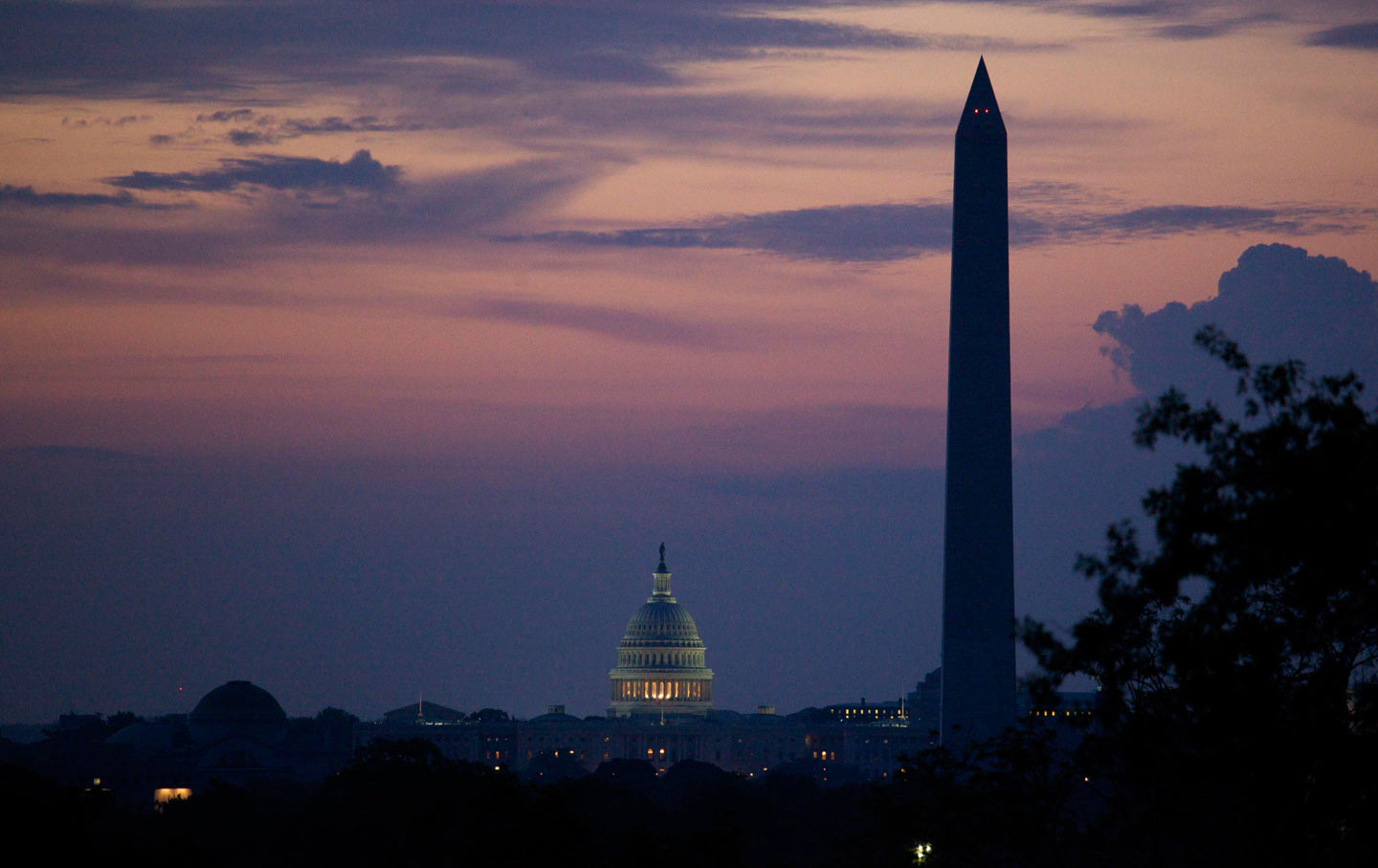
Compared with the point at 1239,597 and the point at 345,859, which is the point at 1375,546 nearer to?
the point at 1239,597

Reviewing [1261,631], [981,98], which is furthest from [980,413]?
[1261,631]

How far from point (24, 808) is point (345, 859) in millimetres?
15862

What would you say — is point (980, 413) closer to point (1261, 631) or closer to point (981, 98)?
point (981, 98)

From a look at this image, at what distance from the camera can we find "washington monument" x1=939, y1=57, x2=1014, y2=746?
96.9 metres

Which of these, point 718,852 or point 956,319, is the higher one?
point 956,319

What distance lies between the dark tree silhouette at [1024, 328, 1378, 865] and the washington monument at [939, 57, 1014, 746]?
53.8m

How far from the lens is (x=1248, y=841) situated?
41.4 metres

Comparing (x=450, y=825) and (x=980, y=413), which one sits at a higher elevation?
(x=980, y=413)

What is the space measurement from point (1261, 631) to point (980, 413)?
57.7 meters

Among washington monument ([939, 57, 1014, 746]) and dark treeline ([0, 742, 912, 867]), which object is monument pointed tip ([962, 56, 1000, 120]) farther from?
dark treeline ([0, 742, 912, 867])

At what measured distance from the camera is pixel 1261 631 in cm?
3978

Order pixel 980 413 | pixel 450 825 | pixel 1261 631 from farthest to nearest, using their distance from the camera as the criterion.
Result: 1. pixel 980 413
2. pixel 450 825
3. pixel 1261 631

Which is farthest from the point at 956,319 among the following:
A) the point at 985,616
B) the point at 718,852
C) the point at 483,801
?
the point at 718,852

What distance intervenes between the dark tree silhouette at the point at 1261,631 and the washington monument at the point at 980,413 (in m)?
53.8
